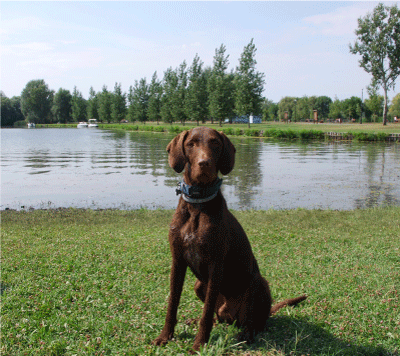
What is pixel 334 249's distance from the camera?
727 cm

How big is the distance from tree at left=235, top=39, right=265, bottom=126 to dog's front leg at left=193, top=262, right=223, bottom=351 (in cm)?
6289

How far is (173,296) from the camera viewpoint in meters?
3.64

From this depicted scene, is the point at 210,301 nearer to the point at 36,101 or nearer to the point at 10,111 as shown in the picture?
the point at 10,111

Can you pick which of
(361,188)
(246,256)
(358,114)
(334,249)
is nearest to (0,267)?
(246,256)

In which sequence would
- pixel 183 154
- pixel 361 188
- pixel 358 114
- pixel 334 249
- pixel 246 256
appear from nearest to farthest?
1. pixel 183 154
2. pixel 246 256
3. pixel 334 249
4. pixel 361 188
5. pixel 358 114

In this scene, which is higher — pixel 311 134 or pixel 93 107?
pixel 93 107

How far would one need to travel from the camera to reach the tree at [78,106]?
138 m

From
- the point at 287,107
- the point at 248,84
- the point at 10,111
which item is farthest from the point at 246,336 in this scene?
the point at 10,111

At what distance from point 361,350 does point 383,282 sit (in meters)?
2.00

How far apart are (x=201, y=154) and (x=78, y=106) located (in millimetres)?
143742

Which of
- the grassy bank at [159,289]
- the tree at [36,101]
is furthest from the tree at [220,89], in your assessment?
the tree at [36,101]

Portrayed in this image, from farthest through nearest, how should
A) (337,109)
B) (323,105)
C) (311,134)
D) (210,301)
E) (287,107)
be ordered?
(323,105) < (287,107) < (337,109) < (311,134) < (210,301)

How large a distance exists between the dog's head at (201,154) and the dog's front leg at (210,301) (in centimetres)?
79

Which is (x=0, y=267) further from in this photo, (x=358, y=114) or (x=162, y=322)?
(x=358, y=114)
